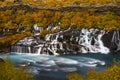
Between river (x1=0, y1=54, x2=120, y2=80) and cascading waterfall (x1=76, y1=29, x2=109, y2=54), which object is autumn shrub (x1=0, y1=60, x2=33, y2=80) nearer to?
river (x1=0, y1=54, x2=120, y2=80)

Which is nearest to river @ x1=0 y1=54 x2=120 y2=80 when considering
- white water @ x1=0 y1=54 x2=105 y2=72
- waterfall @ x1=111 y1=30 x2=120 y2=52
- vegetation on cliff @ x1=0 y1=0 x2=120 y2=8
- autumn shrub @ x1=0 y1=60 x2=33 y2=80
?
white water @ x1=0 y1=54 x2=105 y2=72

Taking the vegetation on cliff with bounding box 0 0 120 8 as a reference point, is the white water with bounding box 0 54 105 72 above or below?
below

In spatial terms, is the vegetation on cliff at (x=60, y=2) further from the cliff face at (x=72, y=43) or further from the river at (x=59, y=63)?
the river at (x=59, y=63)

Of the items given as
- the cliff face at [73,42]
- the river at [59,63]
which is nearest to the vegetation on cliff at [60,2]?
the cliff face at [73,42]

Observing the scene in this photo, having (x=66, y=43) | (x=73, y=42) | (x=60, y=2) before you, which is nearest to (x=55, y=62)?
(x=66, y=43)

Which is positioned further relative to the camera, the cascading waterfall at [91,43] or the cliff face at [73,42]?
the cascading waterfall at [91,43]

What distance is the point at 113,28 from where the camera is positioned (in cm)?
8150

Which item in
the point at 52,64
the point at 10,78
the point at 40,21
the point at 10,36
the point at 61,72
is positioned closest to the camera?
the point at 10,78

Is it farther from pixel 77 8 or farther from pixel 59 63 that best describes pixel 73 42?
pixel 77 8

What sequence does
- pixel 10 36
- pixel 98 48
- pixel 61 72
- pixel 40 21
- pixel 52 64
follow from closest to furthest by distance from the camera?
pixel 61 72
pixel 52 64
pixel 98 48
pixel 10 36
pixel 40 21

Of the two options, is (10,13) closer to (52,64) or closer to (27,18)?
(27,18)

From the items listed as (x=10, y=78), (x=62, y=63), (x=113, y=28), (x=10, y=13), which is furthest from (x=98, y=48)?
(x=10, y=78)

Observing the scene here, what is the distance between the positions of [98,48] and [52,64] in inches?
567

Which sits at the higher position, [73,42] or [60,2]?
[60,2]
